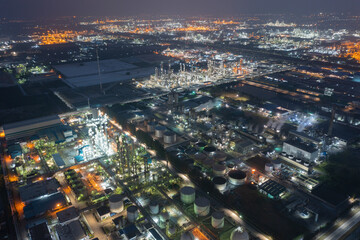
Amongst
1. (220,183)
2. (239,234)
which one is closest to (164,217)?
(239,234)

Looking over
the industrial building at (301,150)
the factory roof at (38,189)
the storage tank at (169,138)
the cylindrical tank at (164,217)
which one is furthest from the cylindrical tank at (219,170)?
the factory roof at (38,189)

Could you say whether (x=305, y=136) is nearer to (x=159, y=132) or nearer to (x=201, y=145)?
(x=201, y=145)

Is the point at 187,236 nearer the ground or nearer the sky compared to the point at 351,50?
nearer the ground

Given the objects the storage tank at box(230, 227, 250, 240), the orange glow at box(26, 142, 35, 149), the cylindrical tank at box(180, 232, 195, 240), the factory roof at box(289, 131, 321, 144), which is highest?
the factory roof at box(289, 131, 321, 144)

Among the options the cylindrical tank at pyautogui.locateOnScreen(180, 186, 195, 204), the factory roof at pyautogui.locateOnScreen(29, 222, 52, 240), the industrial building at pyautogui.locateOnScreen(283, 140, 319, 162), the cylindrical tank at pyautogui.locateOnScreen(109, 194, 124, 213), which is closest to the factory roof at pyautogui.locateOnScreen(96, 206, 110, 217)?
the cylindrical tank at pyautogui.locateOnScreen(109, 194, 124, 213)

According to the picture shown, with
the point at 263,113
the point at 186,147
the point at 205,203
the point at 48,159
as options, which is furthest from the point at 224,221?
the point at 263,113

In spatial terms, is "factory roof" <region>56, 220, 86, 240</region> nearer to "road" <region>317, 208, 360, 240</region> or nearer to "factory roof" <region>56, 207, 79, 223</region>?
"factory roof" <region>56, 207, 79, 223</region>
